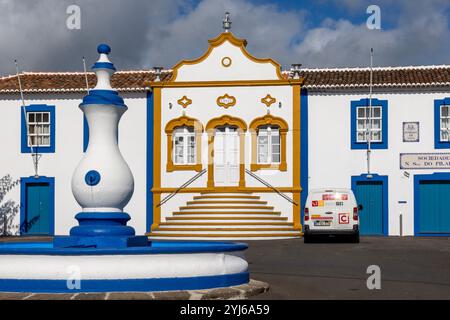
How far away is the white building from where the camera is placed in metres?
29.3

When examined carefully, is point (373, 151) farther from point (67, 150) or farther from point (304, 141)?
point (67, 150)

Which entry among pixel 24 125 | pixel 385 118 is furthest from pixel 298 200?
pixel 24 125

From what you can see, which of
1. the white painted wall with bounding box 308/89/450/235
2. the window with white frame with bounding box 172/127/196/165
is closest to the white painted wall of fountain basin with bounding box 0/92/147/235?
the window with white frame with bounding box 172/127/196/165

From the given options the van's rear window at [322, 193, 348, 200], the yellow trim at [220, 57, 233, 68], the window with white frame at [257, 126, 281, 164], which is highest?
the yellow trim at [220, 57, 233, 68]

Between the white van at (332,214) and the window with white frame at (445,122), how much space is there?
269 inches

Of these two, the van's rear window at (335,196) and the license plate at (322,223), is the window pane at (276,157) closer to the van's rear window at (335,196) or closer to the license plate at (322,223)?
the van's rear window at (335,196)

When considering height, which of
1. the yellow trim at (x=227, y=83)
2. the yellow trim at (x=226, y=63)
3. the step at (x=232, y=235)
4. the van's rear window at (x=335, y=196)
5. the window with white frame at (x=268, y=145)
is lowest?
the step at (x=232, y=235)

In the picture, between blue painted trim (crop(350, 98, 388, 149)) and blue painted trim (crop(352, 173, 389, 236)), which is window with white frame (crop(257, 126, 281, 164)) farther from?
blue painted trim (crop(352, 173, 389, 236))

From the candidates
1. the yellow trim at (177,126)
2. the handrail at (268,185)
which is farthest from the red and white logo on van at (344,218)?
the yellow trim at (177,126)

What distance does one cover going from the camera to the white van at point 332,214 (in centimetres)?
2408

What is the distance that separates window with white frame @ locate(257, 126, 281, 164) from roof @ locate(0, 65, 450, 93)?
212cm

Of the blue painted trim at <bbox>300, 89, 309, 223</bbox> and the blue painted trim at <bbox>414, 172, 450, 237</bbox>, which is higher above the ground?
the blue painted trim at <bbox>300, 89, 309, 223</bbox>
